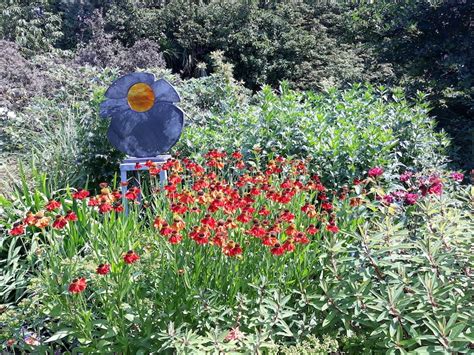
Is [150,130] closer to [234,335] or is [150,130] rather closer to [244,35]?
[234,335]

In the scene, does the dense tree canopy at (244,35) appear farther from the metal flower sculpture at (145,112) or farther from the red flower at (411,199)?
the red flower at (411,199)

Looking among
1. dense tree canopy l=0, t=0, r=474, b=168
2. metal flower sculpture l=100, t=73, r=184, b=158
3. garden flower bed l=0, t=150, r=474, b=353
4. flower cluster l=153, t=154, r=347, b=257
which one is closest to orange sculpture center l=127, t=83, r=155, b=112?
metal flower sculpture l=100, t=73, r=184, b=158

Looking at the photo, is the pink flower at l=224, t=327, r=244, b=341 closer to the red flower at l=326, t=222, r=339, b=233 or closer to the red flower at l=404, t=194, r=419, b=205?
the red flower at l=326, t=222, r=339, b=233

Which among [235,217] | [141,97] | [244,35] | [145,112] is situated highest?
[244,35]

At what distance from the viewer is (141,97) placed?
3.95m

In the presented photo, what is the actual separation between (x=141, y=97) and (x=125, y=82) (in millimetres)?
162

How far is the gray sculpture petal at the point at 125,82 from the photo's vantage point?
3920 mm

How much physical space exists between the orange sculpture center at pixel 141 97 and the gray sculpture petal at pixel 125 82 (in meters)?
0.03

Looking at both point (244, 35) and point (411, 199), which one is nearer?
point (411, 199)

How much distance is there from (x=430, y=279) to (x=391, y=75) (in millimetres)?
7324

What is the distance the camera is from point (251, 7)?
36.4ft

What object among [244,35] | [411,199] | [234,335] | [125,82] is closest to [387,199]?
[411,199]

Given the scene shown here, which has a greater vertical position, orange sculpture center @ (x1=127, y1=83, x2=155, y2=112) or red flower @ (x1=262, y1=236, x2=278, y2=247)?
orange sculpture center @ (x1=127, y1=83, x2=155, y2=112)

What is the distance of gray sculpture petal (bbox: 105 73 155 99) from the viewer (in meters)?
3.92
